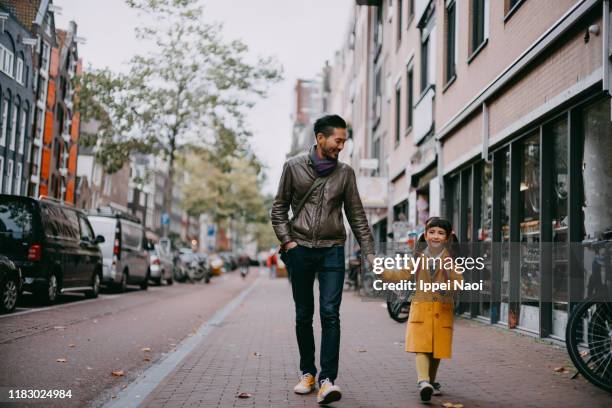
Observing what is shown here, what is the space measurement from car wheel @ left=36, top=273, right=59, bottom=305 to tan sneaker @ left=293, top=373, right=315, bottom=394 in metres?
9.64

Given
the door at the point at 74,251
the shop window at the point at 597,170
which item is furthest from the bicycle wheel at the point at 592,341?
the door at the point at 74,251

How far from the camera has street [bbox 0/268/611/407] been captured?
19.1 ft

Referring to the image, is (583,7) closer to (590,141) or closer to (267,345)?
(590,141)

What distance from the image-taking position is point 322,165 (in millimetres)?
5883

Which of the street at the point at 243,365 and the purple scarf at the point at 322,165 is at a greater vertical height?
the purple scarf at the point at 322,165

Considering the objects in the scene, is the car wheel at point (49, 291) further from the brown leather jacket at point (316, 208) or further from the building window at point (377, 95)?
the building window at point (377, 95)

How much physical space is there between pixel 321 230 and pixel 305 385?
3.77ft

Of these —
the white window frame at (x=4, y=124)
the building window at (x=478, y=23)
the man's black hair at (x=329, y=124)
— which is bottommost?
the man's black hair at (x=329, y=124)

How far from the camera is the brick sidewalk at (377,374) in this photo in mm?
5727

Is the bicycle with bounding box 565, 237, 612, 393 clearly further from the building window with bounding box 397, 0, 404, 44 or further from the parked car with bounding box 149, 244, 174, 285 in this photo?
the parked car with bounding box 149, 244, 174, 285

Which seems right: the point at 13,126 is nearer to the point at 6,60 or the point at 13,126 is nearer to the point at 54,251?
the point at 6,60

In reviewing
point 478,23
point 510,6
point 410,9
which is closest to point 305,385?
point 510,6

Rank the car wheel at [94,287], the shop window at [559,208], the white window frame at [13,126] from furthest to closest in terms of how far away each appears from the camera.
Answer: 1. the white window frame at [13,126]
2. the car wheel at [94,287]
3. the shop window at [559,208]

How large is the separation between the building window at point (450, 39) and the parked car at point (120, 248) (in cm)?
985
